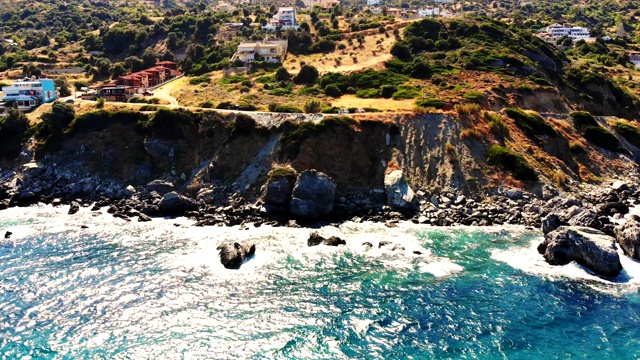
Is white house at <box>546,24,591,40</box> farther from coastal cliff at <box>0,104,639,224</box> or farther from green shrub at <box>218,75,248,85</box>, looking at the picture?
green shrub at <box>218,75,248,85</box>

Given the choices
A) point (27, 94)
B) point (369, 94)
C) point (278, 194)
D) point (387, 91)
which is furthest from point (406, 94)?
point (27, 94)

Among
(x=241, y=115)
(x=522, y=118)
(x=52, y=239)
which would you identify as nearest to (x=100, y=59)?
(x=241, y=115)

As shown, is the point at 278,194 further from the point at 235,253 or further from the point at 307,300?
the point at 307,300

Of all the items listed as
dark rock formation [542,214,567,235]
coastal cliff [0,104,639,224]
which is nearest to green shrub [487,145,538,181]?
coastal cliff [0,104,639,224]

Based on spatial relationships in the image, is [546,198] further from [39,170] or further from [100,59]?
[100,59]

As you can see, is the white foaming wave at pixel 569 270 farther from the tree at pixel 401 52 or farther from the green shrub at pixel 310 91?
the tree at pixel 401 52

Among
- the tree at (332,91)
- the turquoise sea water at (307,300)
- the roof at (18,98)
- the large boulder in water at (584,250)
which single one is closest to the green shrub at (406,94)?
the tree at (332,91)

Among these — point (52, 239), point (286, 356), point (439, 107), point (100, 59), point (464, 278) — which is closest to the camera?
point (286, 356)
